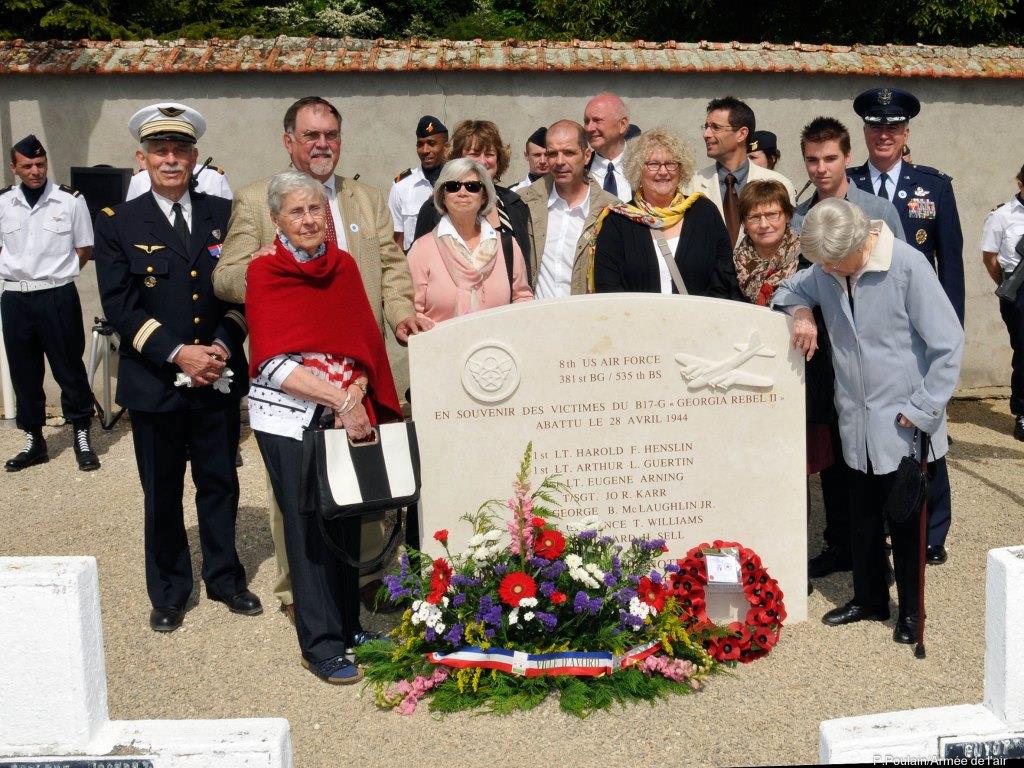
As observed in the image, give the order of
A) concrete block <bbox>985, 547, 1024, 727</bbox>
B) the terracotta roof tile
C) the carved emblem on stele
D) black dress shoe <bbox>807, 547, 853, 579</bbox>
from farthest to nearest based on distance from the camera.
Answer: the terracotta roof tile → black dress shoe <bbox>807, 547, 853, 579</bbox> → the carved emblem on stele → concrete block <bbox>985, 547, 1024, 727</bbox>

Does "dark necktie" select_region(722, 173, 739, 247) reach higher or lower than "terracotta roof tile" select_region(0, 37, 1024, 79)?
lower

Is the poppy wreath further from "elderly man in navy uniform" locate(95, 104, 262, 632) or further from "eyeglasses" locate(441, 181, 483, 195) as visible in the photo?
"elderly man in navy uniform" locate(95, 104, 262, 632)

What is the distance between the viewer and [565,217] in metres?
5.98

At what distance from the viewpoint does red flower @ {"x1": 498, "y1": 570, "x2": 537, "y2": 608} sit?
4.36 metres

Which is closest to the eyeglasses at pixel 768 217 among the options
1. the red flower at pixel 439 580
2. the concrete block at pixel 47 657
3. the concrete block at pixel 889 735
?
the red flower at pixel 439 580

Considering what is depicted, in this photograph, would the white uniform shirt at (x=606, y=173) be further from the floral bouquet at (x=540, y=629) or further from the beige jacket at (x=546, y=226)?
the floral bouquet at (x=540, y=629)

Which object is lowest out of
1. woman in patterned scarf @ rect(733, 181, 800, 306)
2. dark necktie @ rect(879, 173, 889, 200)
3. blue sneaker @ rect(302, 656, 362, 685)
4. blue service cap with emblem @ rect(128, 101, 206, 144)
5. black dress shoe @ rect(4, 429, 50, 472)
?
blue sneaker @ rect(302, 656, 362, 685)

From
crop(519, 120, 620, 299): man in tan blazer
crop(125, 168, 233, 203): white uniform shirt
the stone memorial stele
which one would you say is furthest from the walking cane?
crop(125, 168, 233, 203): white uniform shirt

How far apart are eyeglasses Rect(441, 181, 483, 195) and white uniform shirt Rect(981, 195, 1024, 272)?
4733 millimetres

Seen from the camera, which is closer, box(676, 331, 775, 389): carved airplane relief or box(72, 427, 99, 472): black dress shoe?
box(676, 331, 775, 389): carved airplane relief

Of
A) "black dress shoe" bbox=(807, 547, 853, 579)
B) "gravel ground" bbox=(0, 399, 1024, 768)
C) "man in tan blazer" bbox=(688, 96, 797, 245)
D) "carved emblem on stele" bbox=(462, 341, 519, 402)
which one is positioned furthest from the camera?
"man in tan blazer" bbox=(688, 96, 797, 245)

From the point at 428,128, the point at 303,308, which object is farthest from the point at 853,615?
the point at 428,128

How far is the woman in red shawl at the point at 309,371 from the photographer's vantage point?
14.4ft

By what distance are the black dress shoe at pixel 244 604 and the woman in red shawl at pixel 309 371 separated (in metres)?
0.68
